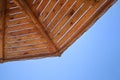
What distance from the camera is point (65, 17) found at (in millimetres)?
5250

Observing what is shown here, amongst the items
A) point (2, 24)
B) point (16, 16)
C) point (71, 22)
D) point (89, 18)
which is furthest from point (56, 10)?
point (2, 24)

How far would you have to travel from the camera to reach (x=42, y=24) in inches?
215

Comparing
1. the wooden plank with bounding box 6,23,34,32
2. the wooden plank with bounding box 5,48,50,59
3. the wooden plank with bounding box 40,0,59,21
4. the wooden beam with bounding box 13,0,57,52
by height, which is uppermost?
the wooden plank with bounding box 40,0,59,21

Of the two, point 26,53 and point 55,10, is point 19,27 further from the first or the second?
point 55,10

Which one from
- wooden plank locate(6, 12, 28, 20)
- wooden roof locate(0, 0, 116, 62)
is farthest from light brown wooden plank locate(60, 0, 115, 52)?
wooden plank locate(6, 12, 28, 20)

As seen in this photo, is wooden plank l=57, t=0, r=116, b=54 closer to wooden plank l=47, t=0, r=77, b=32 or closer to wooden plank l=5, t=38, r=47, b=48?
wooden plank l=47, t=0, r=77, b=32

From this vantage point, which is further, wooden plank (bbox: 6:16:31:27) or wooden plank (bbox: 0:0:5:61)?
wooden plank (bbox: 6:16:31:27)

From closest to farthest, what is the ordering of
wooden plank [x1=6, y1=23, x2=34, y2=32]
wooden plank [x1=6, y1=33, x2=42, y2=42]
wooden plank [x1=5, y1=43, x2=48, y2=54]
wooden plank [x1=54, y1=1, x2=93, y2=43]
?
wooden plank [x1=54, y1=1, x2=93, y2=43] → wooden plank [x1=6, y1=23, x2=34, y2=32] → wooden plank [x1=6, y1=33, x2=42, y2=42] → wooden plank [x1=5, y1=43, x2=48, y2=54]

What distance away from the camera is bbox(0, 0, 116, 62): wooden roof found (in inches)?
196

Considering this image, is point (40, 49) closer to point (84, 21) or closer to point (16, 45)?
point (16, 45)

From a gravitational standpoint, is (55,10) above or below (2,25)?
above

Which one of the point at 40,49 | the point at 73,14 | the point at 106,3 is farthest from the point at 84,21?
the point at 40,49

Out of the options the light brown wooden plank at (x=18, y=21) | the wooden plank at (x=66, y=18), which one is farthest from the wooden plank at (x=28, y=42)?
the light brown wooden plank at (x=18, y=21)

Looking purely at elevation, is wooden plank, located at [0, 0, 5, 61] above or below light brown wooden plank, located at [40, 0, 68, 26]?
below
